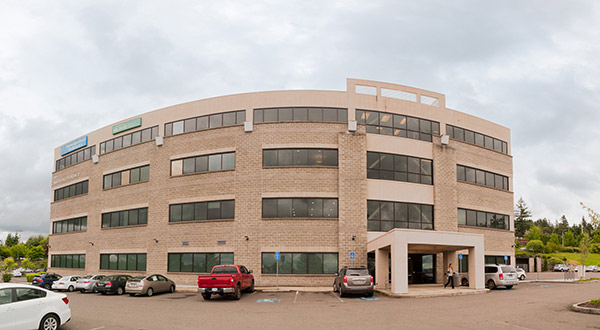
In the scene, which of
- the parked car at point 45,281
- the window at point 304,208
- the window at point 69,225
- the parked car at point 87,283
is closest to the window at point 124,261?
the parked car at point 45,281

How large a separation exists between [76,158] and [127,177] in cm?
1168

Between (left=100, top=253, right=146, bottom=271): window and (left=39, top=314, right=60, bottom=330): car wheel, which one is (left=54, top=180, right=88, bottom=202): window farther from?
(left=39, top=314, right=60, bottom=330): car wheel

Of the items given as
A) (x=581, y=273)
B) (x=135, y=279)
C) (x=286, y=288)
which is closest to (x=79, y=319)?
(x=135, y=279)

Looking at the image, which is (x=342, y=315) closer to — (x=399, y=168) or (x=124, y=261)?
(x=399, y=168)

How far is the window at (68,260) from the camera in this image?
44.6 meters

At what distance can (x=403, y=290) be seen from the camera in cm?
2434

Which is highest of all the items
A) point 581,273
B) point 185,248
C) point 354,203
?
point 354,203

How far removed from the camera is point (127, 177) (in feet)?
133

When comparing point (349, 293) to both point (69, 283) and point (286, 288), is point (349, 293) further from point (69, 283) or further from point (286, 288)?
point (69, 283)

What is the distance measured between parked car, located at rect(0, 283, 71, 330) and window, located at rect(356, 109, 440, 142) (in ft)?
80.6

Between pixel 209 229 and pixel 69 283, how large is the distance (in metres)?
11.6

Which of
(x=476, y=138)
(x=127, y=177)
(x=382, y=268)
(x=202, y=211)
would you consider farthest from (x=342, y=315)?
(x=127, y=177)

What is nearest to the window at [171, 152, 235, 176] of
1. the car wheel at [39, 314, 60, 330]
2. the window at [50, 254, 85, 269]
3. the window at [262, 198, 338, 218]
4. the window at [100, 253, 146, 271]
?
the window at [262, 198, 338, 218]

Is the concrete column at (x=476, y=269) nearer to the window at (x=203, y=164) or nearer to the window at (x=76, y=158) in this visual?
the window at (x=203, y=164)
